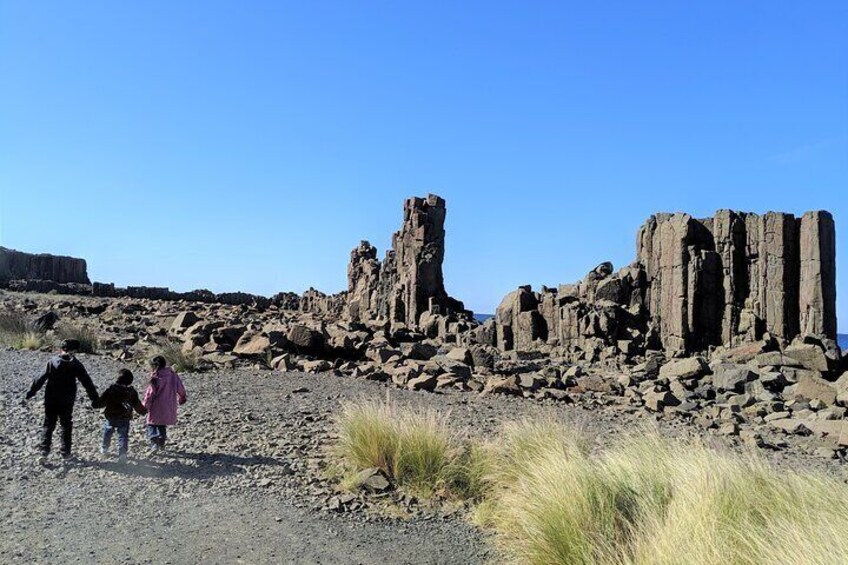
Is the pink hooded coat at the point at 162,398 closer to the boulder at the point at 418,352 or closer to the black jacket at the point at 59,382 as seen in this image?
the black jacket at the point at 59,382

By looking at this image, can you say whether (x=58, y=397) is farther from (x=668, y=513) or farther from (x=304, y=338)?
(x=304, y=338)

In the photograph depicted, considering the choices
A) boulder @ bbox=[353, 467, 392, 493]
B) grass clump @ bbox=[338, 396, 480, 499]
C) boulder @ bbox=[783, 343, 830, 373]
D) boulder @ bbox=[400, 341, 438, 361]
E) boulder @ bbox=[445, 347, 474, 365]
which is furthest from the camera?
boulder @ bbox=[400, 341, 438, 361]

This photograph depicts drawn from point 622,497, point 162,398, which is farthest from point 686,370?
point 162,398

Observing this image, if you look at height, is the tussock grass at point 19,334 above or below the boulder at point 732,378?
above

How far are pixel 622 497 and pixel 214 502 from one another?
4.40 meters

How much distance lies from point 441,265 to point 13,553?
32.2 metres

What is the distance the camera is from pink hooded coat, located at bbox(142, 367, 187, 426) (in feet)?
33.0

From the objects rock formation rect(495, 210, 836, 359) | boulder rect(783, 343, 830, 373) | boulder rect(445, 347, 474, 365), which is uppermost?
rock formation rect(495, 210, 836, 359)

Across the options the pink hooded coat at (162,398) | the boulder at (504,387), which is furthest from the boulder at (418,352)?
the pink hooded coat at (162,398)

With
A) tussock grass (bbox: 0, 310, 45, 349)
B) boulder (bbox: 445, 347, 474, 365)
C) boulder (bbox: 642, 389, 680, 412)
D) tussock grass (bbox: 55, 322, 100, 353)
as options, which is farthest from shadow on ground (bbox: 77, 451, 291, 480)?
tussock grass (bbox: 0, 310, 45, 349)

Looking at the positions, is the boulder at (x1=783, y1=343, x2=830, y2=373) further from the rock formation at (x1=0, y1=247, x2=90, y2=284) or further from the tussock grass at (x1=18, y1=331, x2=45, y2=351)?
the rock formation at (x1=0, y1=247, x2=90, y2=284)

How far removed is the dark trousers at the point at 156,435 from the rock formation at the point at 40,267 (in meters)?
55.9

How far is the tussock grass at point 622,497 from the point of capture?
16.5ft

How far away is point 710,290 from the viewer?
2583cm
